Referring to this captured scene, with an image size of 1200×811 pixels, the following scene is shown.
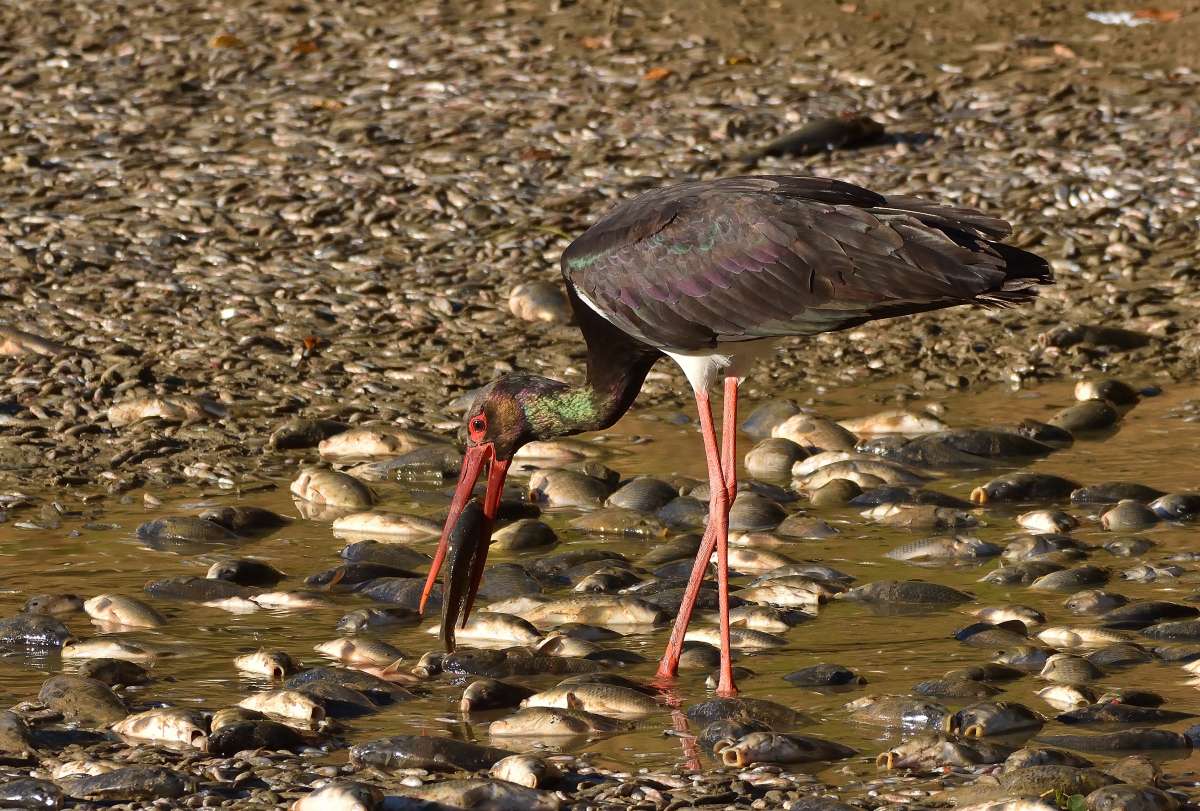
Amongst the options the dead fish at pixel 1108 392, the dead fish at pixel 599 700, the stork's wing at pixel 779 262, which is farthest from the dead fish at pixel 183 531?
the dead fish at pixel 1108 392

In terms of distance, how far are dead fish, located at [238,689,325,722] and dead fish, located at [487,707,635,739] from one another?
Answer: 19.9 inches

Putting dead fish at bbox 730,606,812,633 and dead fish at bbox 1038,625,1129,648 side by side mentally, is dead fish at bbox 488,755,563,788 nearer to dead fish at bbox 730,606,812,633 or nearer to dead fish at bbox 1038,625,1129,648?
dead fish at bbox 730,606,812,633

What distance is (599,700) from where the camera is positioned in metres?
4.97

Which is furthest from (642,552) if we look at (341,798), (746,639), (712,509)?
(341,798)

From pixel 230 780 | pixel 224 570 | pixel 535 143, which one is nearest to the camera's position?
pixel 230 780

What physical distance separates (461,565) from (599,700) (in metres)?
0.95

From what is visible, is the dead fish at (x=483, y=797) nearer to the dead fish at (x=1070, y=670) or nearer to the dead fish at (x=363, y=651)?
the dead fish at (x=363, y=651)

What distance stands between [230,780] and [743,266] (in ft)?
8.20

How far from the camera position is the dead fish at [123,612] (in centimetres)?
577

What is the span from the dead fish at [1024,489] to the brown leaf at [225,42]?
8.71 metres

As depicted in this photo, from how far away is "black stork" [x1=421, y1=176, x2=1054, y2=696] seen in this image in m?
5.45

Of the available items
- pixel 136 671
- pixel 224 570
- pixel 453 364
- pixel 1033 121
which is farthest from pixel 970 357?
pixel 136 671

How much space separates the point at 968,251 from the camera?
17.7ft

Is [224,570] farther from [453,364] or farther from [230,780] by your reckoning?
[453,364]
